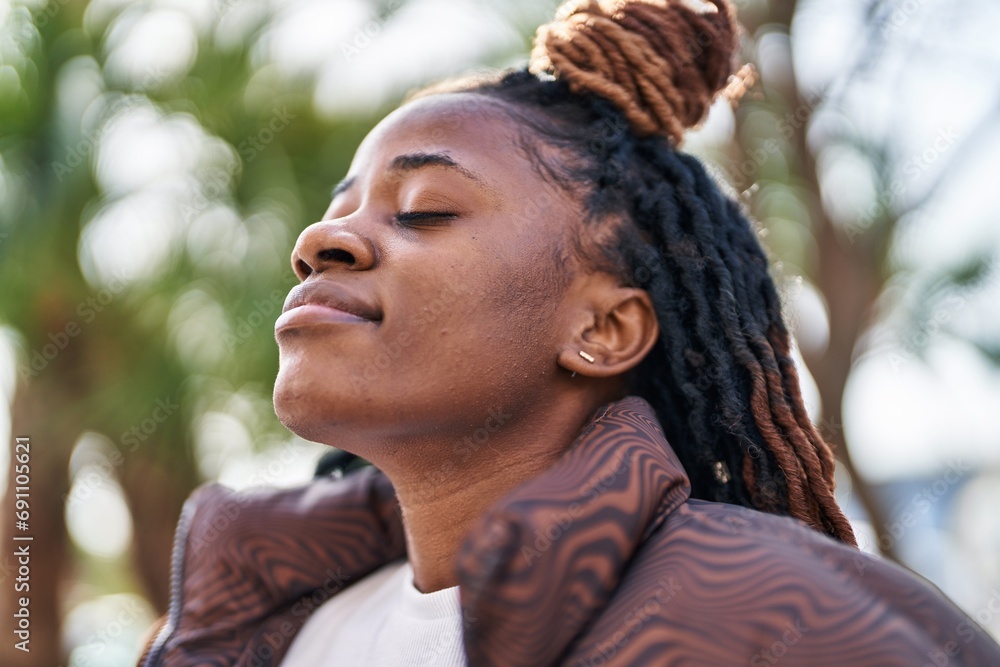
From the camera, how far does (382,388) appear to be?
1.86 metres

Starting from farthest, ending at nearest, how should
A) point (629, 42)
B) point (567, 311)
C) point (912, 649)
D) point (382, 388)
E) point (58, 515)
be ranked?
point (58, 515) < point (629, 42) < point (567, 311) < point (382, 388) < point (912, 649)

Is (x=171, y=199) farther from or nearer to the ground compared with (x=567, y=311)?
nearer to the ground

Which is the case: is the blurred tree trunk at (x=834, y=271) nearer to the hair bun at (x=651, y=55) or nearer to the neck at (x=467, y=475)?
the hair bun at (x=651, y=55)

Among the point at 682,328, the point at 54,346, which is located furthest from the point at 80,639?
the point at 682,328

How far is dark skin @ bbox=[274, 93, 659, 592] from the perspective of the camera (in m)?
1.89

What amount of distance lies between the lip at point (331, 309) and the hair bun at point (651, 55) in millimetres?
862

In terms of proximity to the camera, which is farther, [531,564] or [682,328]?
[682,328]

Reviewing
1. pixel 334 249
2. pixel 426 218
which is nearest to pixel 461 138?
pixel 426 218

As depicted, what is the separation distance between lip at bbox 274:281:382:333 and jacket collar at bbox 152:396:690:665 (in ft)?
1.72

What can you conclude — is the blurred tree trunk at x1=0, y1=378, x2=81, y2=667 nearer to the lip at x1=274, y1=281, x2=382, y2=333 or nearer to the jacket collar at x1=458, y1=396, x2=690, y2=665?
the lip at x1=274, y1=281, x2=382, y2=333

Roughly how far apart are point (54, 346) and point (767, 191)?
4676 mm

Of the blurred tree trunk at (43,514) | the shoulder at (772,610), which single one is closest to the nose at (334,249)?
the shoulder at (772,610)

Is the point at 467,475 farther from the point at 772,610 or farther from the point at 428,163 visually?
the point at 772,610

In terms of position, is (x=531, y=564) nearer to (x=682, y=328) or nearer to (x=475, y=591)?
(x=475, y=591)
